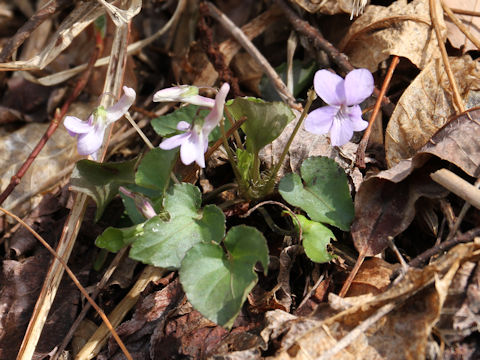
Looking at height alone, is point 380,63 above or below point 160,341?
above

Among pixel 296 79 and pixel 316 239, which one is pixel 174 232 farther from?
pixel 296 79

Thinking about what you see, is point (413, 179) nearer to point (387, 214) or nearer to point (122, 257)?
point (387, 214)

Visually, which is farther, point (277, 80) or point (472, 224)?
point (277, 80)

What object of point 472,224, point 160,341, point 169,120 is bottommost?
point 160,341

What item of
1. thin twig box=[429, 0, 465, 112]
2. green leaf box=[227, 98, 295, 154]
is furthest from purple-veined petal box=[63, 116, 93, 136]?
thin twig box=[429, 0, 465, 112]

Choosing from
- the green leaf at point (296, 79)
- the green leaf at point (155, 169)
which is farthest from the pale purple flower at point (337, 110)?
the green leaf at point (296, 79)

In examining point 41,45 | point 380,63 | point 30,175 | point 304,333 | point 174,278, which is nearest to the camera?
point 304,333

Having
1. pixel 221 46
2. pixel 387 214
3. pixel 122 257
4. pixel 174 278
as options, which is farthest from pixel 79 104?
pixel 387 214

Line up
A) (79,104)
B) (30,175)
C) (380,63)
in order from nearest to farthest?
(380,63) < (30,175) < (79,104)
